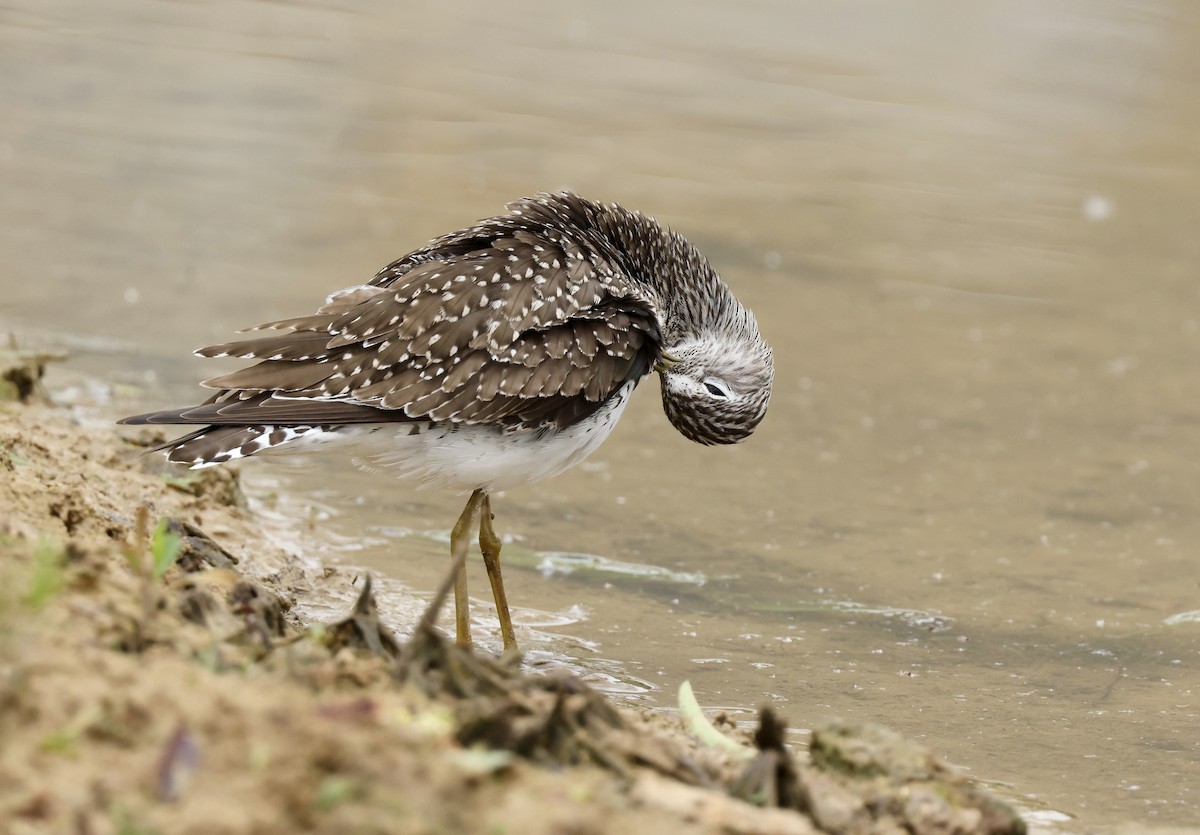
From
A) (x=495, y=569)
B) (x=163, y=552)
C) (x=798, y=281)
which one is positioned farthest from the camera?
(x=798, y=281)

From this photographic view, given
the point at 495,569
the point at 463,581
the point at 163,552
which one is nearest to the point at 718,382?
the point at 495,569

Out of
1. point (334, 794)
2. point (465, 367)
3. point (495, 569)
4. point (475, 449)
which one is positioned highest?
point (465, 367)

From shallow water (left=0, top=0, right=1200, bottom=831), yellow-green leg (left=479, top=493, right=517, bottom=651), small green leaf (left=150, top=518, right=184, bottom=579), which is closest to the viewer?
small green leaf (left=150, top=518, right=184, bottom=579)

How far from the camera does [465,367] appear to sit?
557 centimetres

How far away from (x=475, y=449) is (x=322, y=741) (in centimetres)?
261

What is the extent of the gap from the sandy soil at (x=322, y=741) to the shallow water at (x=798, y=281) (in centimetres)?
131

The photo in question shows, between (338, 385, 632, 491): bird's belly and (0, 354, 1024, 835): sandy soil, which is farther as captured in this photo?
(338, 385, 632, 491): bird's belly

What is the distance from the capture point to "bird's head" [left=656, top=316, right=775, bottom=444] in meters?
6.39

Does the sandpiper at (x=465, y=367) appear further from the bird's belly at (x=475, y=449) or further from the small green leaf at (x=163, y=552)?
the small green leaf at (x=163, y=552)

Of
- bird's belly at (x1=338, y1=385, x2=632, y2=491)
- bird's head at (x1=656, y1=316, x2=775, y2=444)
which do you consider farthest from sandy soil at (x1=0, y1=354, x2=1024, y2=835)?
bird's head at (x1=656, y1=316, x2=775, y2=444)

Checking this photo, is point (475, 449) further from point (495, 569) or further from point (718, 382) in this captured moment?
point (718, 382)

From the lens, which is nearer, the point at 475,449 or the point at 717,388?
the point at 475,449

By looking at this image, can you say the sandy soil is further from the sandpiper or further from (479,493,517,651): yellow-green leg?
(479,493,517,651): yellow-green leg

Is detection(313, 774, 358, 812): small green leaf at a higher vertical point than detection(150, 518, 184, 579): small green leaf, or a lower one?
lower
